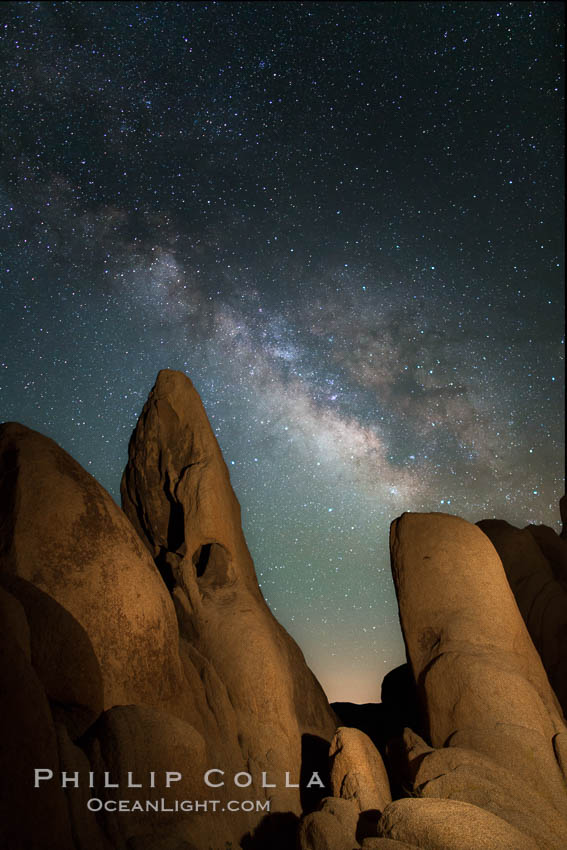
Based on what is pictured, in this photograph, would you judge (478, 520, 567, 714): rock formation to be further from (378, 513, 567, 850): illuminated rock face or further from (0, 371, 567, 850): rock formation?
(378, 513, 567, 850): illuminated rock face

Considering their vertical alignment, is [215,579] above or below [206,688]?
above

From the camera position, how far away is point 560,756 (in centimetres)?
856

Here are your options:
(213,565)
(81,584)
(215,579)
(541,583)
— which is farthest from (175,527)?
(541,583)

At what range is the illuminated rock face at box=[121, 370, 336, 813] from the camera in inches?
375

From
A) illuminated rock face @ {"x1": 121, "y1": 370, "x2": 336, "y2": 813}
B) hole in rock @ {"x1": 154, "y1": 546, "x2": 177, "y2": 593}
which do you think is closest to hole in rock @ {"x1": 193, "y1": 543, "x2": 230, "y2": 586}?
illuminated rock face @ {"x1": 121, "y1": 370, "x2": 336, "y2": 813}

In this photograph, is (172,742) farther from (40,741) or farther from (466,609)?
(466,609)

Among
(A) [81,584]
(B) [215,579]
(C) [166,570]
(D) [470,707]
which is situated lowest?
(D) [470,707]

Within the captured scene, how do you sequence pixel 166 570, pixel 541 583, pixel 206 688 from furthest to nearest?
1. pixel 541 583
2. pixel 166 570
3. pixel 206 688

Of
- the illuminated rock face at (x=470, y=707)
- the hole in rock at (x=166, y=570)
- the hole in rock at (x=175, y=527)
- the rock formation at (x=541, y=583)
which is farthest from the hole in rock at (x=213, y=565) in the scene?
the rock formation at (x=541, y=583)

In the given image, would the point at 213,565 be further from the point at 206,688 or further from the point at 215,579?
the point at 206,688

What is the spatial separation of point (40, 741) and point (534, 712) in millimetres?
7250

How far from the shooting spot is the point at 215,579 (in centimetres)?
1170

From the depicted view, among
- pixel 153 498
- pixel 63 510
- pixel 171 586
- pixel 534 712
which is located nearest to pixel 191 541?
pixel 171 586

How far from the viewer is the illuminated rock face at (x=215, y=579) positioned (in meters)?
9.52
